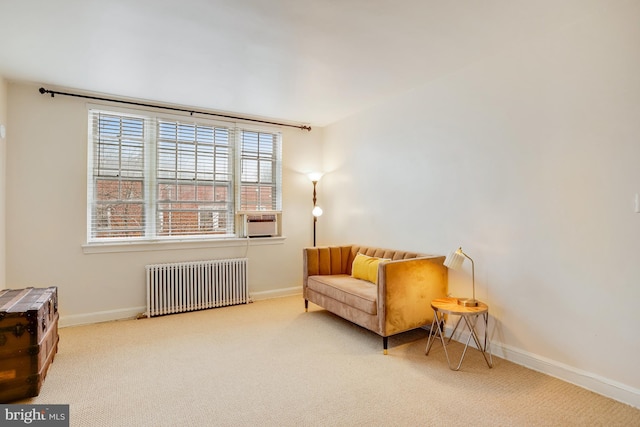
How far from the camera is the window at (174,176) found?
3.87 m

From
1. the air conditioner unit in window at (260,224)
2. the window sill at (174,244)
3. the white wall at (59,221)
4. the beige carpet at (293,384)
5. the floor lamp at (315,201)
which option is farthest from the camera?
the floor lamp at (315,201)

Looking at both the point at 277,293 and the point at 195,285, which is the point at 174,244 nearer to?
the point at 195,285

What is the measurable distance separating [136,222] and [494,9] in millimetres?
3999

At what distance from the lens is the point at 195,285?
13.7 ft

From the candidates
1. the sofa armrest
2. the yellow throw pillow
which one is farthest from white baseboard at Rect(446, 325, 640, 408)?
the yellow throw pillow

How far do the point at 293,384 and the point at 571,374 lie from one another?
1.95 meters

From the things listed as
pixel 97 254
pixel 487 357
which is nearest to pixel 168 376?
pixel 97 254

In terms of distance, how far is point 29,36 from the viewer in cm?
252

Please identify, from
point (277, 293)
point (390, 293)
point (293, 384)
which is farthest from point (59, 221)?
point (390, 293)

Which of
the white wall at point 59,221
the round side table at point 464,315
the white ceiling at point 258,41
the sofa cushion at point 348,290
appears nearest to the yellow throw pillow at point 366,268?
the sofa cushion at point 348,290

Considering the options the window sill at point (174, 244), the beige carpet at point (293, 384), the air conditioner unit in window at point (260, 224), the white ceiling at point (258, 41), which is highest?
the white ceiling at point (258, 41)

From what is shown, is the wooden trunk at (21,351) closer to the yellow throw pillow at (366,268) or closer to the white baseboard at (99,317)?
the white baseboard at (99,317)

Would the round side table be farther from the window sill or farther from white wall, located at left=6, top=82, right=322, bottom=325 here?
white wall, located at left=6, top=82, right=322, bottom=325

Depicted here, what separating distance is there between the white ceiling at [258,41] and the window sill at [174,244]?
1.67 meters
